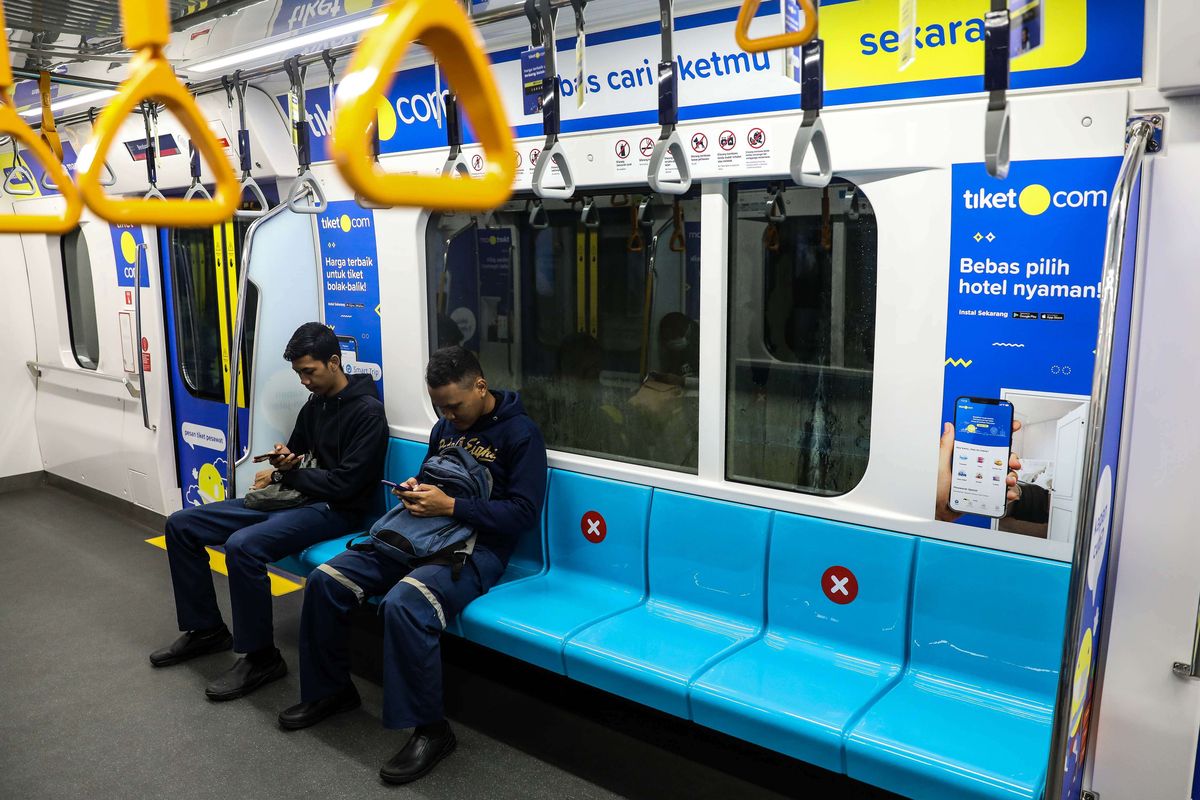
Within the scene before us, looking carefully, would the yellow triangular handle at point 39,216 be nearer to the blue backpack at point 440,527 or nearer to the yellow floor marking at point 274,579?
the blue backpack at point 440,527

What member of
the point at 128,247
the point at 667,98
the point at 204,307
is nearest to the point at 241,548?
the point at 204,307

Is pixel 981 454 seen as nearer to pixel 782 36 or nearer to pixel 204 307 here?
pixel 782 36

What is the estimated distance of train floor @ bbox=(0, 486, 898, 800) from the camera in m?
3.50

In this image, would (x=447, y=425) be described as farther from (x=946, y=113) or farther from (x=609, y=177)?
(x=946, y=113)

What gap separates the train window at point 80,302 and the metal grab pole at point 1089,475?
7.49m

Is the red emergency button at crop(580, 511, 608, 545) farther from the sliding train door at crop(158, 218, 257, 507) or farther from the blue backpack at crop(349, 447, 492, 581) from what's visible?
the sliding train door at crop(158, 218, 257, 507)

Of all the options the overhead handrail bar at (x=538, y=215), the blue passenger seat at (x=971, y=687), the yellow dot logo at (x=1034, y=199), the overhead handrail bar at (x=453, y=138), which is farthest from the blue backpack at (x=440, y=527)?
the yellow dot logo at (x=1034, y=199)

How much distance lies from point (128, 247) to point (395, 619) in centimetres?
448

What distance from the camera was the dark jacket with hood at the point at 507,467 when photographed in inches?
152

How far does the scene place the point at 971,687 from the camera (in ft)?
9.95

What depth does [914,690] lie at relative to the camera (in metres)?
3.04

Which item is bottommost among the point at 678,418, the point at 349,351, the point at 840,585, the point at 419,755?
the point at 419,755

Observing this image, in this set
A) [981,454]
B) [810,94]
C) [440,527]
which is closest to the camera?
[810,94]

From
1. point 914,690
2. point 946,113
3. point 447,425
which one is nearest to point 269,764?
point 447,425
